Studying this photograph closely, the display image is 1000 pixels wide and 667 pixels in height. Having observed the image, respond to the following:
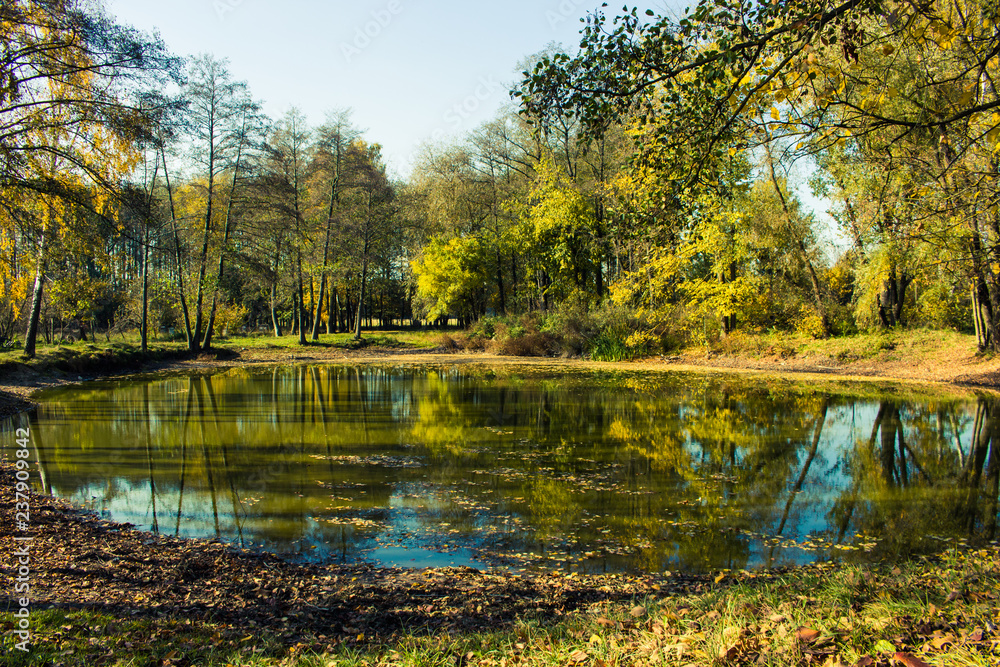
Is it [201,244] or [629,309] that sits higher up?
[201,244]

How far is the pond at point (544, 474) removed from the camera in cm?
605

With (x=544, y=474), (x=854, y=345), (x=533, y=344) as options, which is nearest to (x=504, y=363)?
(x=533, y=344)

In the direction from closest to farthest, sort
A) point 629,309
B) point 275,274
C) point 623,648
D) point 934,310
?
point 623,648, point 934,310, point 629,309, point 275,274

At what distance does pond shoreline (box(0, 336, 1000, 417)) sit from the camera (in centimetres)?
1752

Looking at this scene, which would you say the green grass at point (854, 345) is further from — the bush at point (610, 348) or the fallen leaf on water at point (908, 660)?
the fallen leaf on water at point (908, 660)

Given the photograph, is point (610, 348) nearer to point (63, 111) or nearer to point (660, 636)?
point (63, 111)

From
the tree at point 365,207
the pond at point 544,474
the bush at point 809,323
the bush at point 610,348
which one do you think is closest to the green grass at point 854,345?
the bush at point 809,323

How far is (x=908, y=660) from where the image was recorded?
2807 mm

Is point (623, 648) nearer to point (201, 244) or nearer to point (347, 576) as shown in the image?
point (347, 576)

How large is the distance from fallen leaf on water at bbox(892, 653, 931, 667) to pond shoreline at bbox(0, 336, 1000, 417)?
15802 millimetres

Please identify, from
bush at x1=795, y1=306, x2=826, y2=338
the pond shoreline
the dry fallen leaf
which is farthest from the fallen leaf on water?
bush at x1=795, y1=306, x2=826, y2=338

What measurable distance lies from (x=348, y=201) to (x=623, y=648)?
3849 centimetres

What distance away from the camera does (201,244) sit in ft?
98.0

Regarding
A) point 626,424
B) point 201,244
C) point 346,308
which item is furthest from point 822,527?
point 346,308
